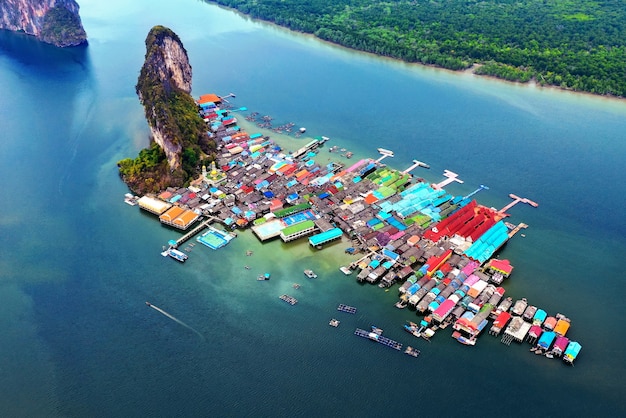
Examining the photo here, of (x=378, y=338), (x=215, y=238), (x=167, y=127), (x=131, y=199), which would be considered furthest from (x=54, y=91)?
(x=378, y=338)

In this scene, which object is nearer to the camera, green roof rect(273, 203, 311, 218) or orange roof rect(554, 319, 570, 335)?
orange roof rect(554, 319, 570, 335)

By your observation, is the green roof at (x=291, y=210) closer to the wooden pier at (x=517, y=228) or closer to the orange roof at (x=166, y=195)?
the orange roof at (x=166, y=195)

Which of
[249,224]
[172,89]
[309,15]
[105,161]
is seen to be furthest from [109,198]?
[309,15]

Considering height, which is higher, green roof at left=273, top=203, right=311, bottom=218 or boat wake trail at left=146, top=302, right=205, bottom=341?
green roof at left=273, top=203, right=311, bottom=218

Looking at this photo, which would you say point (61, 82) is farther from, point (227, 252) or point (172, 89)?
point (227, 252)

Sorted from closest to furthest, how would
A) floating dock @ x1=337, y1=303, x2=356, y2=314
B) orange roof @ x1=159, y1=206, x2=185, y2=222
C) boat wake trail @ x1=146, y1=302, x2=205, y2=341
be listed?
boat wake trail @ x1=146, y1=302, x2=205, y2=341
floating dock @ x1=337, y1=303, x2=356, y2=314
orange roof @ x1=159, y1=206, x2=185, y2=222

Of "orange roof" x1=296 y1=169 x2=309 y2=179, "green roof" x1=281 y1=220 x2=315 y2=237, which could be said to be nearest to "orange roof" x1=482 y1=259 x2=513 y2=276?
"green roof" x1=281 y1=220 x2=315 y2=237

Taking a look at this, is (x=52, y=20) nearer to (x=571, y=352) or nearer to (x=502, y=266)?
(x=502, y=266)

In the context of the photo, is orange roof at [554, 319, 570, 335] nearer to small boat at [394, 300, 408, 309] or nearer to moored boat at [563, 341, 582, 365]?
moored boat at [563, 341, 582, 365]
